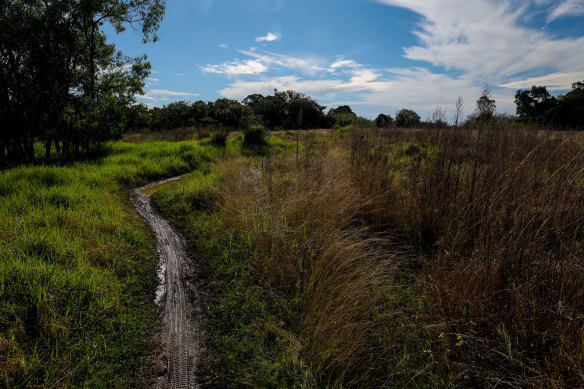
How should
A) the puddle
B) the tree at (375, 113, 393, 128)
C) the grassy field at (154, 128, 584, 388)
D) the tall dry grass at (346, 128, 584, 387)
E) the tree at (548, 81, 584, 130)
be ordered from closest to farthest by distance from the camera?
the tall dry grass at (346, 128, 584, 387), the grassy field at (154, 128, 584, 388), the puddle, the tree at (375, 113, 393, 128), the tree at (548, 81, 584, 130)

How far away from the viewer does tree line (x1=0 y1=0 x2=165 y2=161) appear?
8.35 m

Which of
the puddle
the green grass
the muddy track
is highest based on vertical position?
the puddle

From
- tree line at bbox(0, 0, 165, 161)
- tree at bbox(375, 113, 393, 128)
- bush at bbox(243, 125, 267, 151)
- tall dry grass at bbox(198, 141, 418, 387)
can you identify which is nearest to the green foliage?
tree at bbox(375, 113, 393, 128)

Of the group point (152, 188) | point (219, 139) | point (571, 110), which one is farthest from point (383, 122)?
point (571, 110)

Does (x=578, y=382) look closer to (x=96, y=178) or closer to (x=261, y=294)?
(x=261, y=294)

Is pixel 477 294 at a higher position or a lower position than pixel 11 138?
lower

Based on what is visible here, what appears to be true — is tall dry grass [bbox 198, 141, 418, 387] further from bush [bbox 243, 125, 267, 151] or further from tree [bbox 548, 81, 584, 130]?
tree [bbox 548, 81, 584, 130]

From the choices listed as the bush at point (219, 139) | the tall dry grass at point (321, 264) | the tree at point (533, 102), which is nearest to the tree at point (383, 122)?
the tall dry grass at point (321, 264)

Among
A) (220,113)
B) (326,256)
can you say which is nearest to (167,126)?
(220,113)

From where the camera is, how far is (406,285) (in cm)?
326

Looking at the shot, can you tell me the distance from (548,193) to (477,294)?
1.58 metres

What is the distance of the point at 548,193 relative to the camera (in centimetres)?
310

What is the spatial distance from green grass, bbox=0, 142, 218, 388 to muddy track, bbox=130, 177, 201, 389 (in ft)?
0.50

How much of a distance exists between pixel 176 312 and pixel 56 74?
9701 mm
